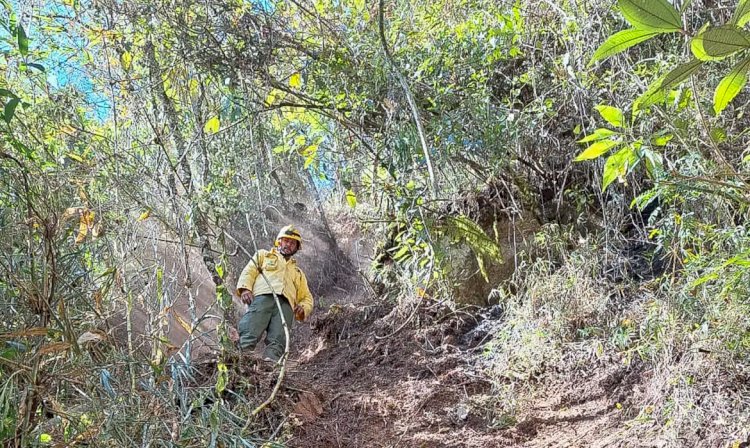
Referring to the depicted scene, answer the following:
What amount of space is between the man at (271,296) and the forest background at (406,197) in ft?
1.34

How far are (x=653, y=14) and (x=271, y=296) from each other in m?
3.55

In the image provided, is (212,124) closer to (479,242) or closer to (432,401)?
(432,401)

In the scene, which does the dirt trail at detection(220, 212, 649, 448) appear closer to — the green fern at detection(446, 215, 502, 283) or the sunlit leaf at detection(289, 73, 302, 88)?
the green fern at detection(446, 215, 502, 283)

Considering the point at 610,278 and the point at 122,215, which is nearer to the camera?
the point at 122,215

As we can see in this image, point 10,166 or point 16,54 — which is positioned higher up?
point 16,54

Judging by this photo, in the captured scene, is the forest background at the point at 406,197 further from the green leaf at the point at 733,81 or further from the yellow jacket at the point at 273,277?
the yellow jacket at the point at 273,277

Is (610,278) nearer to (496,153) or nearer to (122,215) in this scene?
(496,153)

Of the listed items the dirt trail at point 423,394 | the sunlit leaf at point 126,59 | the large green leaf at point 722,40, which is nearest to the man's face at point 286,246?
the dirt trail at point 423,394

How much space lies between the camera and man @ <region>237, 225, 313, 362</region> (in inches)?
160

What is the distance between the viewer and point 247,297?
4.19 m

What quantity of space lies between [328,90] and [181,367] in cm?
212

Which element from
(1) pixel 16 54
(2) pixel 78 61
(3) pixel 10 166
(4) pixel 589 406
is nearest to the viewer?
(3) pixel 10 166

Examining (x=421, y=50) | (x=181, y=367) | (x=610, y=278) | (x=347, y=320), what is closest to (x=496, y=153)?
(x=421, y=50)

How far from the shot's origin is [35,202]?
Result: 5.56 ft
